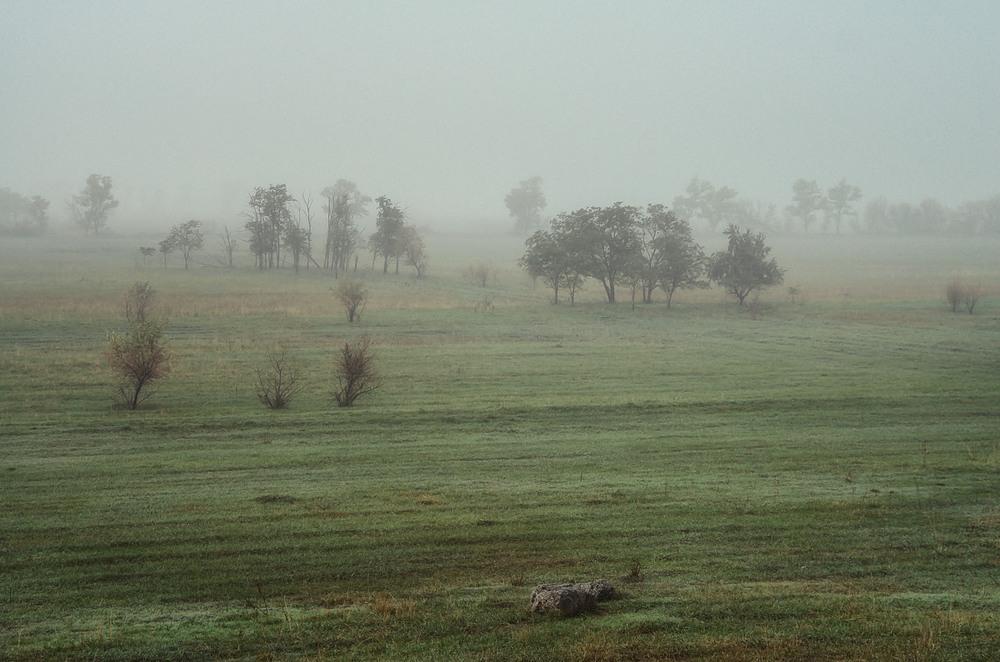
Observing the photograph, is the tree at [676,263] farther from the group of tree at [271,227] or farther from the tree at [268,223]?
the tree at [268,223]

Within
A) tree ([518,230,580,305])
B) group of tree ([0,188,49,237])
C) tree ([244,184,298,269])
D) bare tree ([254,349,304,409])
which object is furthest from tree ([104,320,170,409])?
group of tree ([0,188,49,237])

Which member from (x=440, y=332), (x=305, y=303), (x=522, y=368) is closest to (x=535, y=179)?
(x=305, y=303)

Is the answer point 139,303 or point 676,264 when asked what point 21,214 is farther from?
point 676,264

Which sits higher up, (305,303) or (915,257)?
(915,257)

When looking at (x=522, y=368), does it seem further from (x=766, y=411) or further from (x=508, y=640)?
(x=508, y=640)

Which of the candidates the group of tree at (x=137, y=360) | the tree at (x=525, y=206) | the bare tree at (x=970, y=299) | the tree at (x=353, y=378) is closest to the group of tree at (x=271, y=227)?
the group of tree at (x=137, y=360)

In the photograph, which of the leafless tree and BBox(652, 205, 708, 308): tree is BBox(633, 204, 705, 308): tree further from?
the leafless tree

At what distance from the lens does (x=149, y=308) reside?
54469 millimetres

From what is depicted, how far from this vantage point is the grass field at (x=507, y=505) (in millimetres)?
9883

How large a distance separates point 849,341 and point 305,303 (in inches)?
1575

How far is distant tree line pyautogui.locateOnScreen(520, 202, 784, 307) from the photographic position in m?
68.6

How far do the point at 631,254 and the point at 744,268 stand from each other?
9.97 m

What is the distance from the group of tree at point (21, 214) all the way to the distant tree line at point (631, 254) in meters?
107

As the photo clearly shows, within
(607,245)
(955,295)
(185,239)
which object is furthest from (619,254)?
(185,239)
